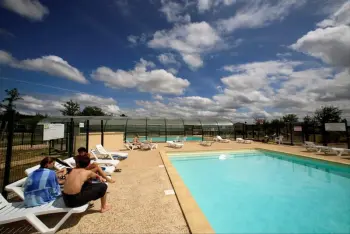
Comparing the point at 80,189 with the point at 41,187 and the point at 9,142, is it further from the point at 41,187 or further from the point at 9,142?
the point at 9,142

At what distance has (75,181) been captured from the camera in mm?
2756

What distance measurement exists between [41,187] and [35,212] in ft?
1.25

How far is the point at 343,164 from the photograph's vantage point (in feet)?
23.8

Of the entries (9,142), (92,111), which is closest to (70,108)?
(92,111)

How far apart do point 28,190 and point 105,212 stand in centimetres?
122

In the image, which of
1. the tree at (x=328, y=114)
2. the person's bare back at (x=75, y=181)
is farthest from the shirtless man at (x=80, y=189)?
the tree at (x=328, y=114)

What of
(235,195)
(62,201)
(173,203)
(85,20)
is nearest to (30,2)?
(85,20)

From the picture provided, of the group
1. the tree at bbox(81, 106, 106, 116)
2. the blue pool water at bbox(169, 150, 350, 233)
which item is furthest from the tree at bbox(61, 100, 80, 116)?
the blue pool water at bbox(169, 150, 350, 233)

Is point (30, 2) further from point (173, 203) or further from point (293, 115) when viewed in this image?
point (293, 115)

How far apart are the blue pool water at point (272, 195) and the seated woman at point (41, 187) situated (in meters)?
2.91

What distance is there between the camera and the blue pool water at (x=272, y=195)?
358cm

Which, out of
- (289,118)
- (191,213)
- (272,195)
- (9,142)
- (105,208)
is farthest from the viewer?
(289,118)

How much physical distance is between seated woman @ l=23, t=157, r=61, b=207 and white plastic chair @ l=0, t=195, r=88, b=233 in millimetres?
108

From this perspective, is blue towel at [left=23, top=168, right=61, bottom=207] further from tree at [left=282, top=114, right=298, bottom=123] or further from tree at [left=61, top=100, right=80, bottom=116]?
tree at [left=61, top=100, right=80, bottom=116]
